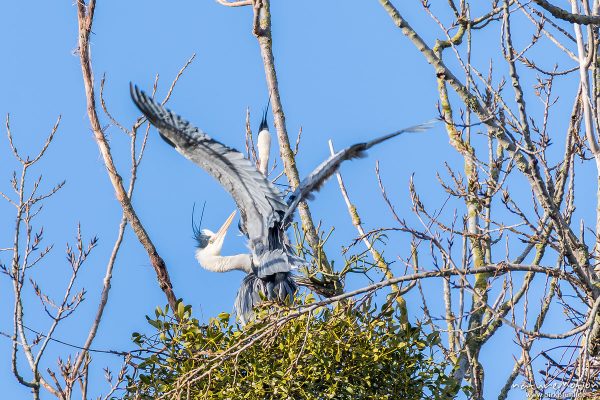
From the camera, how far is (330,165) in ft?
18.1

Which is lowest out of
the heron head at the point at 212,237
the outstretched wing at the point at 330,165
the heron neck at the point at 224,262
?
the outstretched wing at the point at 330,165

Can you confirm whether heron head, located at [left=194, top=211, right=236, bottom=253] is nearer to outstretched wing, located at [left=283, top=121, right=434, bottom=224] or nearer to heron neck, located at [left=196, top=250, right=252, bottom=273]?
heron neck, located at [left=196, top=250, right=252, bottom=273]

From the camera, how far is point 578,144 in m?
5.00

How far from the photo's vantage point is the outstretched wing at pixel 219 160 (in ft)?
19.3

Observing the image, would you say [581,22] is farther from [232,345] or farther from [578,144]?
[232,345]

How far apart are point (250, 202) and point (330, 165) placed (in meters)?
0.80

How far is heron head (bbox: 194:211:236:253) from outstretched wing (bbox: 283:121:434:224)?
144 centimetres

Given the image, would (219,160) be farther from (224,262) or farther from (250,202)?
(224,262)

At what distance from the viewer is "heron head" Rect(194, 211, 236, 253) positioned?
693 centimetres

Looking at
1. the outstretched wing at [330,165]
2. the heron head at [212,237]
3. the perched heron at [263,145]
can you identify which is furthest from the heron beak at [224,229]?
the outstretched wing at [330,165]

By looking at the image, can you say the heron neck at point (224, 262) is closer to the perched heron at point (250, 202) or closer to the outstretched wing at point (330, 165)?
the perched heron at point (250, 202)

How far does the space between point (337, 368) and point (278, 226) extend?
1350 millimetres

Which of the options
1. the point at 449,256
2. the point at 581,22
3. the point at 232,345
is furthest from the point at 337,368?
the point at 581,22

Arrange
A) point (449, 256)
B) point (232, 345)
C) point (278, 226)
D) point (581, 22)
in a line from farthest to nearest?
point (278, 226), point (232, 345), point (449, 256), point (581, 22)
